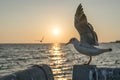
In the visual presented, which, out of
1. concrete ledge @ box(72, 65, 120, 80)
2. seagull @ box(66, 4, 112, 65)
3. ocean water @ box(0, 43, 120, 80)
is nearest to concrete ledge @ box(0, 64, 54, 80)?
concrete ledge @ box(72, 65, 120, 80)

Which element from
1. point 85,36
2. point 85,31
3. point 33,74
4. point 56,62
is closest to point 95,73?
point 85,36

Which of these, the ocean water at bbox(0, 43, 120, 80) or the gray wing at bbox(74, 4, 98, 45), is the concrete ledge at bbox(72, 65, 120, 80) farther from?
the ocean water at bbox(0, 43, 120, 80)

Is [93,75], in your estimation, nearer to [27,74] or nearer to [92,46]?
[92,46]

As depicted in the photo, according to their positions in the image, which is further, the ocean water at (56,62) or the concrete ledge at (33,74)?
the ocean water at (56,62)

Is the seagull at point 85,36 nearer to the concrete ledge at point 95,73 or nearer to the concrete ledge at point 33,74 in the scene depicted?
the concrete ledge at point 95,73

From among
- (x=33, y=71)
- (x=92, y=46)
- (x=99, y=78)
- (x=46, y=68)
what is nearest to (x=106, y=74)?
(x=99, y=78)

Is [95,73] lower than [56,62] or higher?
lower

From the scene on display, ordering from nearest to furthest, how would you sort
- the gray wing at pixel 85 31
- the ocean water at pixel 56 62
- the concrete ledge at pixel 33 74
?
1. the concrete ledge at pixel 33 74
2. the gray wing at pixel 85 31
3. the ocean water at pixel 56 62

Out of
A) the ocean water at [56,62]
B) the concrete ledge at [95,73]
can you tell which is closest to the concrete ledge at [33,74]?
the concrete ledge at [95,73]

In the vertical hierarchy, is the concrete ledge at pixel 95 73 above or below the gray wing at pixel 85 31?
below

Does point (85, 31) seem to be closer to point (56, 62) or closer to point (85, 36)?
point (85, 36)

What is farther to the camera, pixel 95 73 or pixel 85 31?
pixel 85 31

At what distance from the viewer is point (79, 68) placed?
13.2m

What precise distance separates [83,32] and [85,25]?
0.26m
